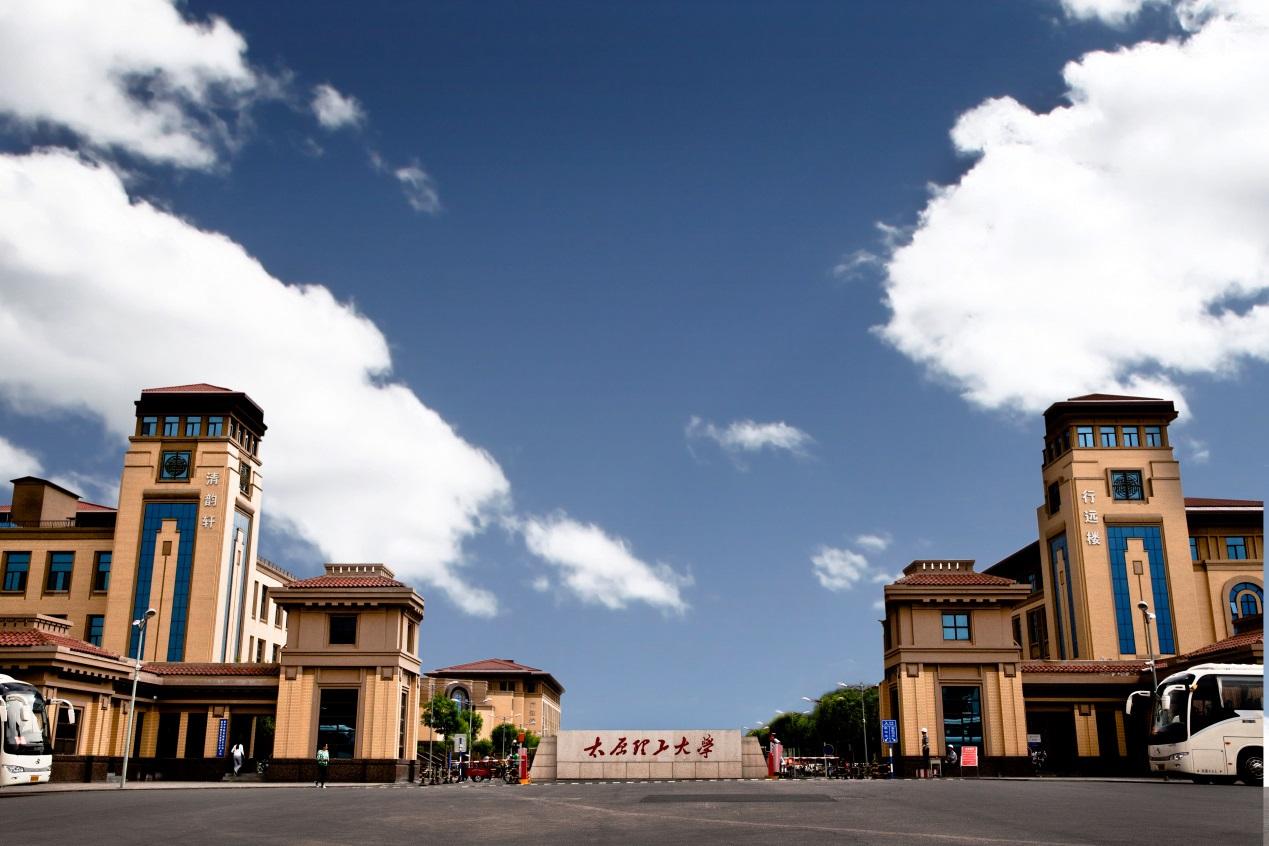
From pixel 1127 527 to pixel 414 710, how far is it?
135ft

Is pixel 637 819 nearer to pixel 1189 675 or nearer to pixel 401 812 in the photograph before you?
pixel 401 812

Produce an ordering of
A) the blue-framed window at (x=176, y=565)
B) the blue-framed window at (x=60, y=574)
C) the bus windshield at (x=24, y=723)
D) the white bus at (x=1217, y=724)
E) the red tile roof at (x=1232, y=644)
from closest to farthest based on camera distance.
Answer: the bus windshield at (x=24, y=723)
the white bus at (x=1217, y=724)
the red tile roof at (x=1232, y=644)
the blue-framed window at (x=176, y=565)
the blue-framed window at (x=60, y=574)

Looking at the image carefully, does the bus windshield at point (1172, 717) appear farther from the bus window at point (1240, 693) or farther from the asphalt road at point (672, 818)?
the asphalt road at point (672, 818)

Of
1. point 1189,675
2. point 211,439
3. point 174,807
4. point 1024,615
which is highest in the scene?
point 211,439

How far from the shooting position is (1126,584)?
203 ft

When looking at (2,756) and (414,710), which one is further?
(414,710)

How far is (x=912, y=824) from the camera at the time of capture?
704 inches

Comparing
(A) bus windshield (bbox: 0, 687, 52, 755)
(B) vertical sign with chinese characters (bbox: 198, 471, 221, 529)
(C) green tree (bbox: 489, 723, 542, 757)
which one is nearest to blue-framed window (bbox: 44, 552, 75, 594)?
(B) vertical sign with chinese characters (bbox: 198, 471, 221, 529)

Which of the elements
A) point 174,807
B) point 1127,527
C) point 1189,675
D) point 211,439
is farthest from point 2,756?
point 1127,527

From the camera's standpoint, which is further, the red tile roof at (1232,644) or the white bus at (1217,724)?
the red tile roof at (1232,644)

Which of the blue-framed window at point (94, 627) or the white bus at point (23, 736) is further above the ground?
the blue-framed window at point (94, 627)

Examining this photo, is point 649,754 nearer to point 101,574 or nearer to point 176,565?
point 176,565

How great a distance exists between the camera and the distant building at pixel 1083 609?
49875mm

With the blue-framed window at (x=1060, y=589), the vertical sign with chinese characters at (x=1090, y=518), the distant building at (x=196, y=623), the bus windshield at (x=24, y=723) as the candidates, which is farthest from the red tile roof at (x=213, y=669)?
the vertical sign with chinese characters at (x=1090, y=518)
